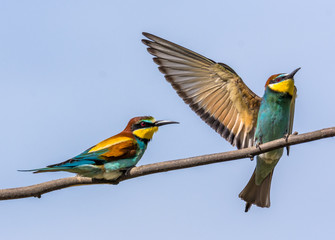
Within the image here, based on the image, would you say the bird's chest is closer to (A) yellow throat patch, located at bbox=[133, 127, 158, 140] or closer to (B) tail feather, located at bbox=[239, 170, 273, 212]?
(B) tail feather, located at bbox=[239, 170, 273, 212]

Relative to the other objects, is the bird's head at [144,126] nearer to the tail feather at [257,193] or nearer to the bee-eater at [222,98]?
the bee-eater at [222,98]

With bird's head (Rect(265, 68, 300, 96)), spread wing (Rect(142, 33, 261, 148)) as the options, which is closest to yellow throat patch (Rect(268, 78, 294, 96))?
bird's head (Rect(265, 68, 300, 96))

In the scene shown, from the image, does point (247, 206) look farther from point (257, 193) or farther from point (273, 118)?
point (273, 118)

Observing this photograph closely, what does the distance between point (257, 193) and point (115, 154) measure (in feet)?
4.15

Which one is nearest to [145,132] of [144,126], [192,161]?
[144,126]

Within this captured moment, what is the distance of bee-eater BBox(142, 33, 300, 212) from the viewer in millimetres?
3736

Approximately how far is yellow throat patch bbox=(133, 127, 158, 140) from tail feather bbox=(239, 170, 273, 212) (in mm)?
862

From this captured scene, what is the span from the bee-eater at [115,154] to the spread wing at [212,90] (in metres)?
0.45

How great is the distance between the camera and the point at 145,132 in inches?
135

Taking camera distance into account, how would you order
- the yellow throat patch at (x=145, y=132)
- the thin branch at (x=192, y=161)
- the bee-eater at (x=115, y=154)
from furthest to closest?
the yellow throat patch at (x=145, y=132) → the bee-eater at (x=115, y=154) → the thin branch at (x=192, y=161)

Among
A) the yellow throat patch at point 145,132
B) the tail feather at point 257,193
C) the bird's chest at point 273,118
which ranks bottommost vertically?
the tail feather at point 257,193

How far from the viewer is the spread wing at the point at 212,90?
3.76 metres

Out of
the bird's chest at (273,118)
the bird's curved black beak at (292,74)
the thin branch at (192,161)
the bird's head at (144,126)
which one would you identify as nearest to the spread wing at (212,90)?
the bird's chest at (273,118)

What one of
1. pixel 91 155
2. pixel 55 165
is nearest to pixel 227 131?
pixel 91 155
